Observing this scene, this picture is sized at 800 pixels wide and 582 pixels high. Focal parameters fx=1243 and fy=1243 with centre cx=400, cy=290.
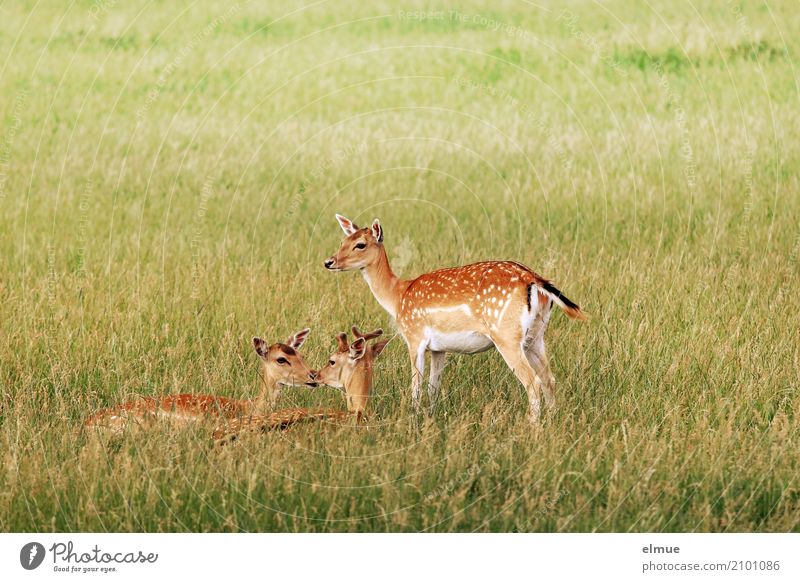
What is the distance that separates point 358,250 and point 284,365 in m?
1.20

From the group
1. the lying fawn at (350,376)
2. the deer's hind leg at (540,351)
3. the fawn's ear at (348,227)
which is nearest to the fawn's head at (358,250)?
the fawn's ear at (348,227)

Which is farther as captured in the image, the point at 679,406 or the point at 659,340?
the point at 659,340

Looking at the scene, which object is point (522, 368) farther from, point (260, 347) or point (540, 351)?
point (260, 347)

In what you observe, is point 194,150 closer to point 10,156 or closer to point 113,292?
point 10,156

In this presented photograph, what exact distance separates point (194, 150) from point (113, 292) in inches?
271

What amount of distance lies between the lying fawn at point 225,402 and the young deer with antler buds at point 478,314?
82 cm

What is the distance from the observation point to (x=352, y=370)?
859 centimetres

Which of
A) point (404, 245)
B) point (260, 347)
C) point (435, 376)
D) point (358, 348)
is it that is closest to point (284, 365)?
point (260, 347)

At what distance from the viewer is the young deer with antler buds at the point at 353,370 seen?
8.55 metres

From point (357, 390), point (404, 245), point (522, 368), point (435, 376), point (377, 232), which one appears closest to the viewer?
point (522, 368)

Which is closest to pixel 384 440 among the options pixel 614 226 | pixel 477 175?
pixel 614 226

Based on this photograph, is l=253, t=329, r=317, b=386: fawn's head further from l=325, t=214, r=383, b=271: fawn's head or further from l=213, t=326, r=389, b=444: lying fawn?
l=325, t=214, r=383, b=271: fawn's head

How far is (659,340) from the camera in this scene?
32.0 ft

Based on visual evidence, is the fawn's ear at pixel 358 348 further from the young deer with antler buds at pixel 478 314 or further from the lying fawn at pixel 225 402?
the young deer with antler buds at pixel 478 314
